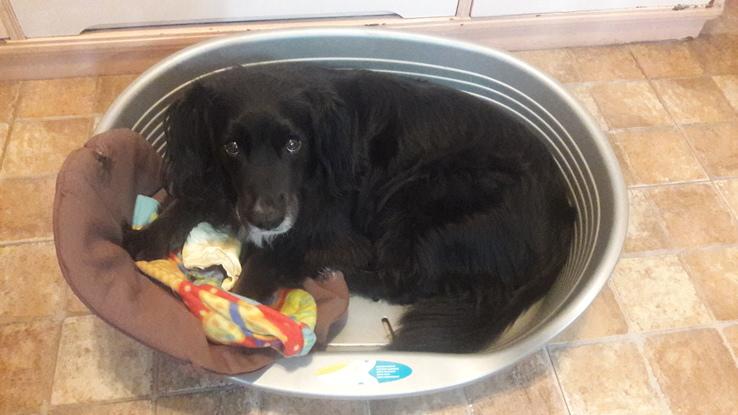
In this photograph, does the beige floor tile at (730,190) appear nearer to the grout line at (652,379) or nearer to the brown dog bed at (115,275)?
the grout line at (652,379)

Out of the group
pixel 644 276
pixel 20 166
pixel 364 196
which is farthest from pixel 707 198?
pixel 20 166

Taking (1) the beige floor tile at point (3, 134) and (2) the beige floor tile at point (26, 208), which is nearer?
(2) the beige floor tile at point (26, 208)

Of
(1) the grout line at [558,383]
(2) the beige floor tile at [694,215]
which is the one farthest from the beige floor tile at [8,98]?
(2) the beige floor tile at [694,215]

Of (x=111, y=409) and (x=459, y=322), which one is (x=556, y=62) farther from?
(x=111, y=409)

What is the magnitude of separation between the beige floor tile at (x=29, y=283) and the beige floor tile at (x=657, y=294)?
4.80 feet

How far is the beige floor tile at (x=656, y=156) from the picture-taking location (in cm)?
192

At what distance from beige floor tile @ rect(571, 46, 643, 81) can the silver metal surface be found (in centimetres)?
65

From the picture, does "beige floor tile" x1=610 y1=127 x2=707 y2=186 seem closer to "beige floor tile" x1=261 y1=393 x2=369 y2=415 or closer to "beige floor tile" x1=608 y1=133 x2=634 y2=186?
"beige floor tile" x1=608 y1=133 x2=634 y2=186

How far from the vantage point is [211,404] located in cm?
140

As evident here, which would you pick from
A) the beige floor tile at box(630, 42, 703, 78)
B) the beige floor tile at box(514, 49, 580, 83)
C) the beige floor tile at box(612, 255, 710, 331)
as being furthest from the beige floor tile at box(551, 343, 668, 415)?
the beige floor tile at box(630, 42, 703, 78)

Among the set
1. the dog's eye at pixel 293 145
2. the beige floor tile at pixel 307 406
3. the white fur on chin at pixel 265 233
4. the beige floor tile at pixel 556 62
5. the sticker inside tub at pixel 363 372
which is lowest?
the beige floor tile at pixel 307 406

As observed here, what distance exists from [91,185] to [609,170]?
3.79 feet

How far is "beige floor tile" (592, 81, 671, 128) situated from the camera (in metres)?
2.07

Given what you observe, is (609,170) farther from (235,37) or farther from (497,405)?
(235,37)
